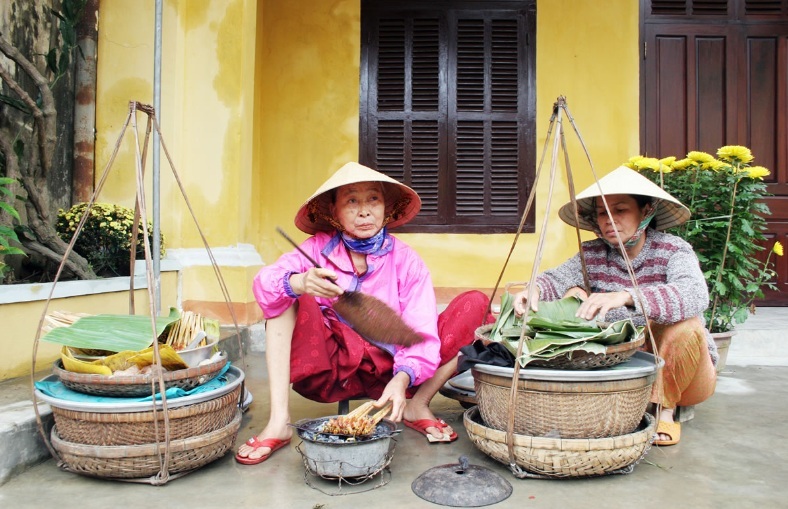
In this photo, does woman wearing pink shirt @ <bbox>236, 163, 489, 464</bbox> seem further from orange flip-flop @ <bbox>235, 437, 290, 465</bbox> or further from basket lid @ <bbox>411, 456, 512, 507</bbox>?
basket lid @ <bbox>411, 456, 512, 507</bbox>

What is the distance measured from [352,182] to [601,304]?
98cm

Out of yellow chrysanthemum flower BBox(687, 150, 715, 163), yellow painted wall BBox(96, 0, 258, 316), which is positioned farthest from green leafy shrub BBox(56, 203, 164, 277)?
yellow chrysanthemum flower BBox(687, 150, 715, 163)

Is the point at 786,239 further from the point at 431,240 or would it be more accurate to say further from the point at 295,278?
the point at 295,278

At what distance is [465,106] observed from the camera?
4875mm

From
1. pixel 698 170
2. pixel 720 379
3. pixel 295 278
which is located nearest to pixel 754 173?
pixel 698 170

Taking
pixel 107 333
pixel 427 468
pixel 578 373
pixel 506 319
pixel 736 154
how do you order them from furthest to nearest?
pixel 736 154 → pixel 506 319 → pixel 427 468 → pixel 107 333 → pixel 578 373

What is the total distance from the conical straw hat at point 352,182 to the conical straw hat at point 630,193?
0.67 metres

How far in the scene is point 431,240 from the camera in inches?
191

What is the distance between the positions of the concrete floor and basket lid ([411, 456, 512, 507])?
3 cm

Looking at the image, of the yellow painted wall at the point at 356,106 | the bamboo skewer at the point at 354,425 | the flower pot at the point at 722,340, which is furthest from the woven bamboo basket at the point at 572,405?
the yellow painted wall at the point at 356,106

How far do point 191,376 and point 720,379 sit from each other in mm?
2966

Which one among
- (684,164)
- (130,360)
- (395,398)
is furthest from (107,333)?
(684,164)

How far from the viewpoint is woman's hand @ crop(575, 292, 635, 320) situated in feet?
6.63

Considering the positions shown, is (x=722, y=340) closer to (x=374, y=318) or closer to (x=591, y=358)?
(x=591, y=358)
